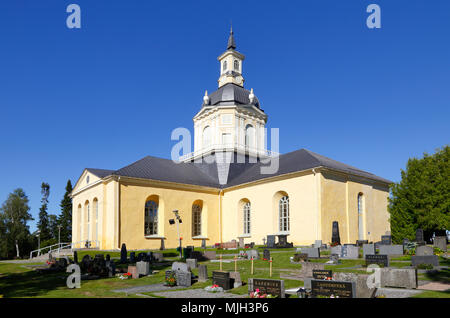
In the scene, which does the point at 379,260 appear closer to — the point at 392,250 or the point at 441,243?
the point at 392,250

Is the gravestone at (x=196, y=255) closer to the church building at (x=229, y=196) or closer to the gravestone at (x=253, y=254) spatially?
the gravestone at (x=253, y=254)

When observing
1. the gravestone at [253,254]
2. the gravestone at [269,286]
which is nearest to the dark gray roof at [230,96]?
the gravestone at [253,254]

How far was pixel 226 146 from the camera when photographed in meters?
39.4

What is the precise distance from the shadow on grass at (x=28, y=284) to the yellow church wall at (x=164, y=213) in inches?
475

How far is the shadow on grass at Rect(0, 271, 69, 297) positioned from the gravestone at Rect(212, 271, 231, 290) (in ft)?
18.4

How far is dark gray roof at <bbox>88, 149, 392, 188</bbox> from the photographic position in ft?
102

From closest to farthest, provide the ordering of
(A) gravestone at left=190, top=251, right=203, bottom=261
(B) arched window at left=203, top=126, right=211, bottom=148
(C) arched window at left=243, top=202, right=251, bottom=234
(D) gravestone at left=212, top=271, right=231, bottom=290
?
(D) gravestone at left=212, top=271, right=231, bottom=290
(A) gravestone at left=190, top=251, right=203, bottom=261
(C) arched window at left=243, top=202, right=251, bottom=234
(B) arched window at left=203, top=126, right=211, bottom=148

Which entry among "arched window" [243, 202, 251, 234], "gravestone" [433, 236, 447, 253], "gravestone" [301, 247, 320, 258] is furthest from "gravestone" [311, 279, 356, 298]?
"arched window" [243, 202, 251, 234]

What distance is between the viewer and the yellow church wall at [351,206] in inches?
1127

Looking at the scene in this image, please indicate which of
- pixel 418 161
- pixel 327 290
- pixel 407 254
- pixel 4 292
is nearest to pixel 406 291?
pixel 327 290

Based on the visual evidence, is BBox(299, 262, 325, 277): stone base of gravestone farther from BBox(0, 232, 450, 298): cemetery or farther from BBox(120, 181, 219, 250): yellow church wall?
BBox(120, 181, 219, 250): yellow church wall

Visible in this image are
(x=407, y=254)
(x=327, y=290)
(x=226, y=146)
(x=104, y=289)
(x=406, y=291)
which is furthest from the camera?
(x=226, y=146)
